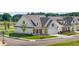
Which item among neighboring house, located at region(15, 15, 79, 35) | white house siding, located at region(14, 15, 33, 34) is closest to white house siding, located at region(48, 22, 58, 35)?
neighboring house, located at region(15, 15, 79, 35)

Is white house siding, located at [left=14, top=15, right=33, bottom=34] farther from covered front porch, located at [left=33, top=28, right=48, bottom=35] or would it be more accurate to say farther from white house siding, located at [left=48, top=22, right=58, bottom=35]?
white house siding, located at [left=48, top=22, right=58, bottom=35]

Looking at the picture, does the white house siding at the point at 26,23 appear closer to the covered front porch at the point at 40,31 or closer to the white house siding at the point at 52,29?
the covered front porch at the point at 40,31

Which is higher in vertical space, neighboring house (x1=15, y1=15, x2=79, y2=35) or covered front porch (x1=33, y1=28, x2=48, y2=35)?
neighboring house (x1=15, y1=15, x2=79, y2=35)

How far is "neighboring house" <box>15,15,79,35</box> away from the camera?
2.63m

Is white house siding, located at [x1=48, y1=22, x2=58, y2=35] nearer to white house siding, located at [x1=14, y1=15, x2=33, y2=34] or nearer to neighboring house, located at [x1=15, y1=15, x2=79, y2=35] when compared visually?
neighboring house, located at [x1=15, y1=15, x2=79, y2=35]

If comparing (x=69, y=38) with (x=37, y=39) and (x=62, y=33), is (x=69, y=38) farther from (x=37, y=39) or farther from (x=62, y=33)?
(x=37, y=39)
